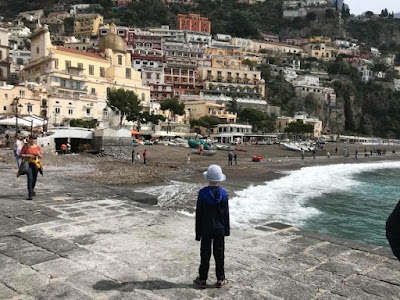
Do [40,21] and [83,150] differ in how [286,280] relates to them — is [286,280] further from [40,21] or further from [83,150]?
[40,21]

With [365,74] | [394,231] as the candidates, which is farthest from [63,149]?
[365,74]

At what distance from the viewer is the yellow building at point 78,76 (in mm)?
43750

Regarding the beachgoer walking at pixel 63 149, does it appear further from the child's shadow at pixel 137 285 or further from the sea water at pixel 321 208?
the child's shadow at pixel 137 285

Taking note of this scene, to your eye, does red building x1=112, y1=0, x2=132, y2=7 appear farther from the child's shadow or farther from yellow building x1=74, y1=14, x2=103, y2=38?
the child's shadow

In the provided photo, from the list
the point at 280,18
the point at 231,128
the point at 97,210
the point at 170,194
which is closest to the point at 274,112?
the point at 231,128

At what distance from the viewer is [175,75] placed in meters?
83.1

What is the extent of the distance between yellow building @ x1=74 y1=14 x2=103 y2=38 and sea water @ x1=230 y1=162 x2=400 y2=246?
10139 cm

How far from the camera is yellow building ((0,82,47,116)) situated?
38.5 meters

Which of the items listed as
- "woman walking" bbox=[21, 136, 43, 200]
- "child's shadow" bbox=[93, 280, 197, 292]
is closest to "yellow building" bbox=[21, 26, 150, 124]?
"woman walking" bbox=[21, 136, 43, 200]

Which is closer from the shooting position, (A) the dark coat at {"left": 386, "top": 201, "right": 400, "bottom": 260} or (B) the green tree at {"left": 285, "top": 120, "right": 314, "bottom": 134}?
(A) the dark coat at {"left": 386, "top": 201, "right": 400, "bottom": 260}

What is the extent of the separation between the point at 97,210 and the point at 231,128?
58866 millimetres

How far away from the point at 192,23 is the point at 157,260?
122m

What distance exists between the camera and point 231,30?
137000 mm

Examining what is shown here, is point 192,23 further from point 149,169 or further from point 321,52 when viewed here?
point 149,169
